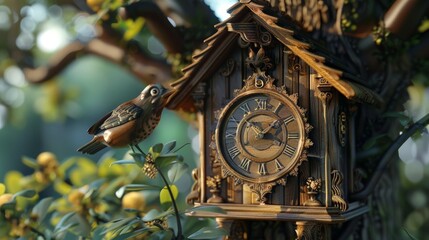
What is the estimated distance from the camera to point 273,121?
5.04 ft

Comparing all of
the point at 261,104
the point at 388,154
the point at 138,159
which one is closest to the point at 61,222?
the point at 138,159

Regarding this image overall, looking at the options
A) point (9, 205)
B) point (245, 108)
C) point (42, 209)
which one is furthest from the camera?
point (42, 209)

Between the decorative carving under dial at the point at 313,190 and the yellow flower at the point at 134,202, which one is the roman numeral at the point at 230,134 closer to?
the decorative carving under dial at the point at 313,190

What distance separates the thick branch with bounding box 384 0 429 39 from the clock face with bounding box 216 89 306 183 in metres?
0.47

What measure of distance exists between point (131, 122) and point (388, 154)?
73 centimetres

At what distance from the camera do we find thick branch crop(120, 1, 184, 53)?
6.10 ft

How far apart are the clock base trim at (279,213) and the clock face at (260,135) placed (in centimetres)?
7

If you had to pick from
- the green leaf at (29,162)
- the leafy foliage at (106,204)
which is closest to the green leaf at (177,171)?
the leafy foliage at (106,204)

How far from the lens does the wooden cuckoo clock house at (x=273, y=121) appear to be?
152 centimetres

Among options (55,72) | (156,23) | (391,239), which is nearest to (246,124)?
(156,23)

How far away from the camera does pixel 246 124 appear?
1.56m

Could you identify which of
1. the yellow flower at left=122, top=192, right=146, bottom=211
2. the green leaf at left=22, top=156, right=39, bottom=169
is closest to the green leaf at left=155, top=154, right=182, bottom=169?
the yellow flower at left=122, top=192, right=146, bottom=211

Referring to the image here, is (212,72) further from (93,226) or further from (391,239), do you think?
(391,239)

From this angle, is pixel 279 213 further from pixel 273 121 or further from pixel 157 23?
pixel 157 23
